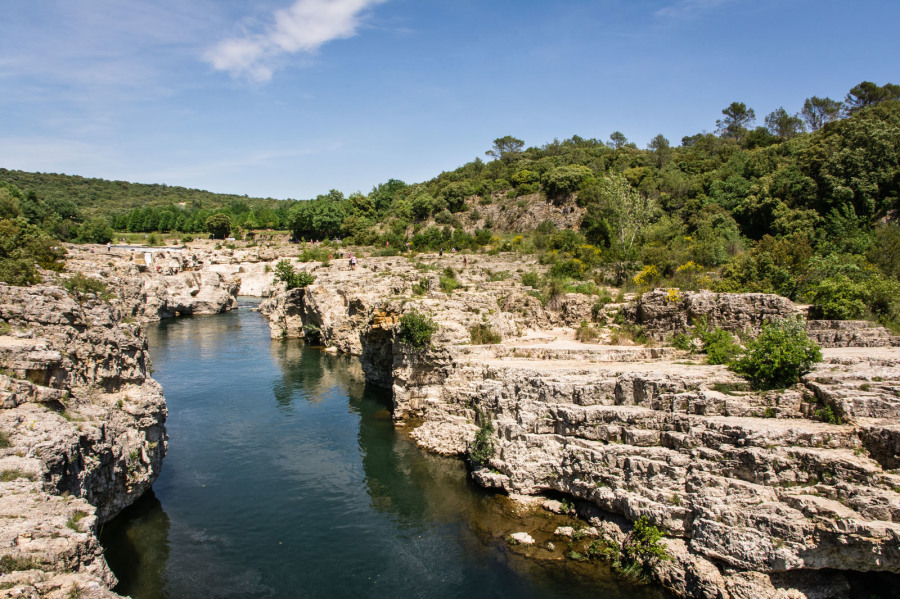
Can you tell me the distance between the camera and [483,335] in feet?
76.6

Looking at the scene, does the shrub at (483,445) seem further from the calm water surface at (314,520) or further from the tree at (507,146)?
the tree at (507,146)

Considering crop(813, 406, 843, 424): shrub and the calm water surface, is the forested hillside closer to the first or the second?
crop(813, 406, 843, 424): shrub

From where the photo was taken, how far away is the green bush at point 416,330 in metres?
22.0

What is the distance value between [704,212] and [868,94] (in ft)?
129

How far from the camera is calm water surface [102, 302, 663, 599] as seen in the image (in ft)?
42.7

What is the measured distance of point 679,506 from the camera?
41.9ft

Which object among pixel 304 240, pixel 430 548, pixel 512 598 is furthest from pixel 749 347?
pixel 304 240

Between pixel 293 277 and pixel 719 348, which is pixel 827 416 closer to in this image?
pixel 719 348

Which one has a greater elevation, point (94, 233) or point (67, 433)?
point (94, 233)

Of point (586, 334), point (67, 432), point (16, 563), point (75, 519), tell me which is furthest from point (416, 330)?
point (16, 563)

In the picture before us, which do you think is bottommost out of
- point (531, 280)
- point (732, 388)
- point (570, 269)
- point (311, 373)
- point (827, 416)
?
point (311, 373)

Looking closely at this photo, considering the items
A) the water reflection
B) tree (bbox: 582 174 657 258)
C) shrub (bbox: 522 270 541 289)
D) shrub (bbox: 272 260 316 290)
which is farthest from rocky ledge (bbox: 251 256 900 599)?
shrub (bbox: 272 260 316 290)

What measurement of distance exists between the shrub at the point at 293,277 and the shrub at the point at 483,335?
2524 centimetres

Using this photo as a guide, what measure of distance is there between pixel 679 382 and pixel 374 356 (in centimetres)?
1925
